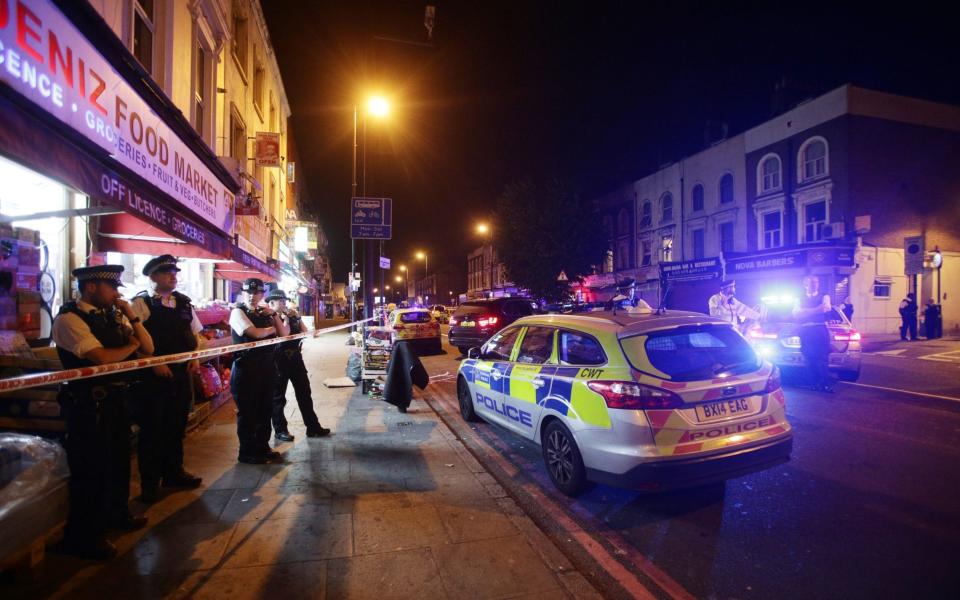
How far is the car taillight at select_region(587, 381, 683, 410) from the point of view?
3.68 m

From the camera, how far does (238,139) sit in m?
14.6

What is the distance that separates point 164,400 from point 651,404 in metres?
4.06

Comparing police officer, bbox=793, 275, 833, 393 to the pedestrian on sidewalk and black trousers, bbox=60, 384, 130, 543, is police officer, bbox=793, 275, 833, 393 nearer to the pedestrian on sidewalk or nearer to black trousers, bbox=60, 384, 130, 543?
black trousers, bbox=60, 384, 130, 543

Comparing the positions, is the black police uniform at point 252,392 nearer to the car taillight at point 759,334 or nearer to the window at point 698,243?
the car taillight at point 759,334

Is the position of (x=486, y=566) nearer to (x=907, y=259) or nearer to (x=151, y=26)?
(x=151, y=26)

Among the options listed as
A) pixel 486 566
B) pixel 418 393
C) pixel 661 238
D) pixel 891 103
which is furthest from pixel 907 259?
pixel 486 566

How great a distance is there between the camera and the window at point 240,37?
14141mm

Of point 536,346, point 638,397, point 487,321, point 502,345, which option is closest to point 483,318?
point 487,321

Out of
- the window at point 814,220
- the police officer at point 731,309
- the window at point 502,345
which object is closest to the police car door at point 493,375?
the window at point 502,345

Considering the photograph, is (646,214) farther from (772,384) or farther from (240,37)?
(772,384)

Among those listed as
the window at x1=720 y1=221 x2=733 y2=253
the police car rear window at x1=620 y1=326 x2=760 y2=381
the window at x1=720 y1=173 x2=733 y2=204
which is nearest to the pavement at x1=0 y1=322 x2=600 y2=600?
the police car rear window at x1=620 y1=326 x2=760 y2=381

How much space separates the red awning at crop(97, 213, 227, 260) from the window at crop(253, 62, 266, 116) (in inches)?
451

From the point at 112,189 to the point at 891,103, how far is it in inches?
1080

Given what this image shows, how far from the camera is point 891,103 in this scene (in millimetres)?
20625
